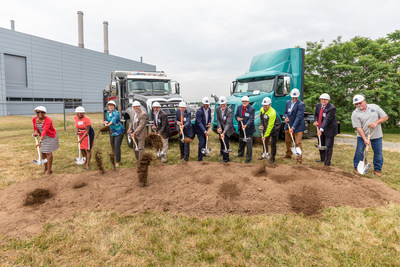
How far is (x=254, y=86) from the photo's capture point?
30.6 feet

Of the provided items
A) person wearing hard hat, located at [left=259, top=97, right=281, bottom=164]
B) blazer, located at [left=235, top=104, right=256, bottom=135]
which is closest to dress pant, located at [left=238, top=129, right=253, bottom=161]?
blazer, located at [left=235, top=104, right=256, bottom=135]

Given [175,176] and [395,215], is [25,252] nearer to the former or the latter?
[175,176]

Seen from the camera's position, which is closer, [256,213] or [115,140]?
[256,213]

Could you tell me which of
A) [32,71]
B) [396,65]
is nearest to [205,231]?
[396,65]

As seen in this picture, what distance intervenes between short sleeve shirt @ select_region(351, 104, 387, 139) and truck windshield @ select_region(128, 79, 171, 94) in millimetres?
6937

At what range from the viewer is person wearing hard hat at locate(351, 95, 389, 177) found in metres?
5.05

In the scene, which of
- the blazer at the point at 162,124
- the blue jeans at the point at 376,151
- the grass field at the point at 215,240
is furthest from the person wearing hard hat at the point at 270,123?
the grass field at the point at 215,240

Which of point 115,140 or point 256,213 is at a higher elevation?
point 115,140

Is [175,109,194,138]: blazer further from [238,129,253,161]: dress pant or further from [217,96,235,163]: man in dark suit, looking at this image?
[238,129,253,161]: dress pant

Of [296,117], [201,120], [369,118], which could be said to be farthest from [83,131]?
[369,118]

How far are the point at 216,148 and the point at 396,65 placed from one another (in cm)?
1734

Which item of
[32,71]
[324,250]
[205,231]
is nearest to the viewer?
[324,250]

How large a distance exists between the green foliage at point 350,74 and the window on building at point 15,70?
33.2 metres

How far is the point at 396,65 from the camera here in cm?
1662
